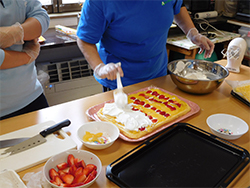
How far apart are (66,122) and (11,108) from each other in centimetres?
47

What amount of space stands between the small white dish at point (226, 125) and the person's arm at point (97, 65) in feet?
1.61

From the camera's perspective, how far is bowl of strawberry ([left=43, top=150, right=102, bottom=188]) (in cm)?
73

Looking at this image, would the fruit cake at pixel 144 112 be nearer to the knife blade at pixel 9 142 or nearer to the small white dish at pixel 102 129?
the small white dish at pixel 102 129

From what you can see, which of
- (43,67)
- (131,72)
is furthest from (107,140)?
(43,67)

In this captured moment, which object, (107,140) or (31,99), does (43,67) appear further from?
(107,140)

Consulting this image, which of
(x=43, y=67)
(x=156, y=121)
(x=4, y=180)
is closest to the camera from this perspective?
(x=4, y=180)

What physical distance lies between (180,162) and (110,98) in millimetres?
569

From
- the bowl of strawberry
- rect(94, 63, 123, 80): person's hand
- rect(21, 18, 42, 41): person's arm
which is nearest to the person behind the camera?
the bowl of strawberry

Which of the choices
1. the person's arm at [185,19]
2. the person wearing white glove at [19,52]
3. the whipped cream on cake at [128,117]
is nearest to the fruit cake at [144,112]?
the whipped cream on cake at [128,117]

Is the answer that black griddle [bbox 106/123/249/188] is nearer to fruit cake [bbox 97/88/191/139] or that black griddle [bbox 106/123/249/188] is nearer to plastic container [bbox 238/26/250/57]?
fruit cake [bbox 97/88/191/139]

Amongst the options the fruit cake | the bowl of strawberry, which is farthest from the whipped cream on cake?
the bowl of strawberry

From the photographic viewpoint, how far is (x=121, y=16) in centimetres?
127

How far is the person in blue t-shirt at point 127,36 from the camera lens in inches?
49.1

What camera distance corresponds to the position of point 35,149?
0.91 meters
